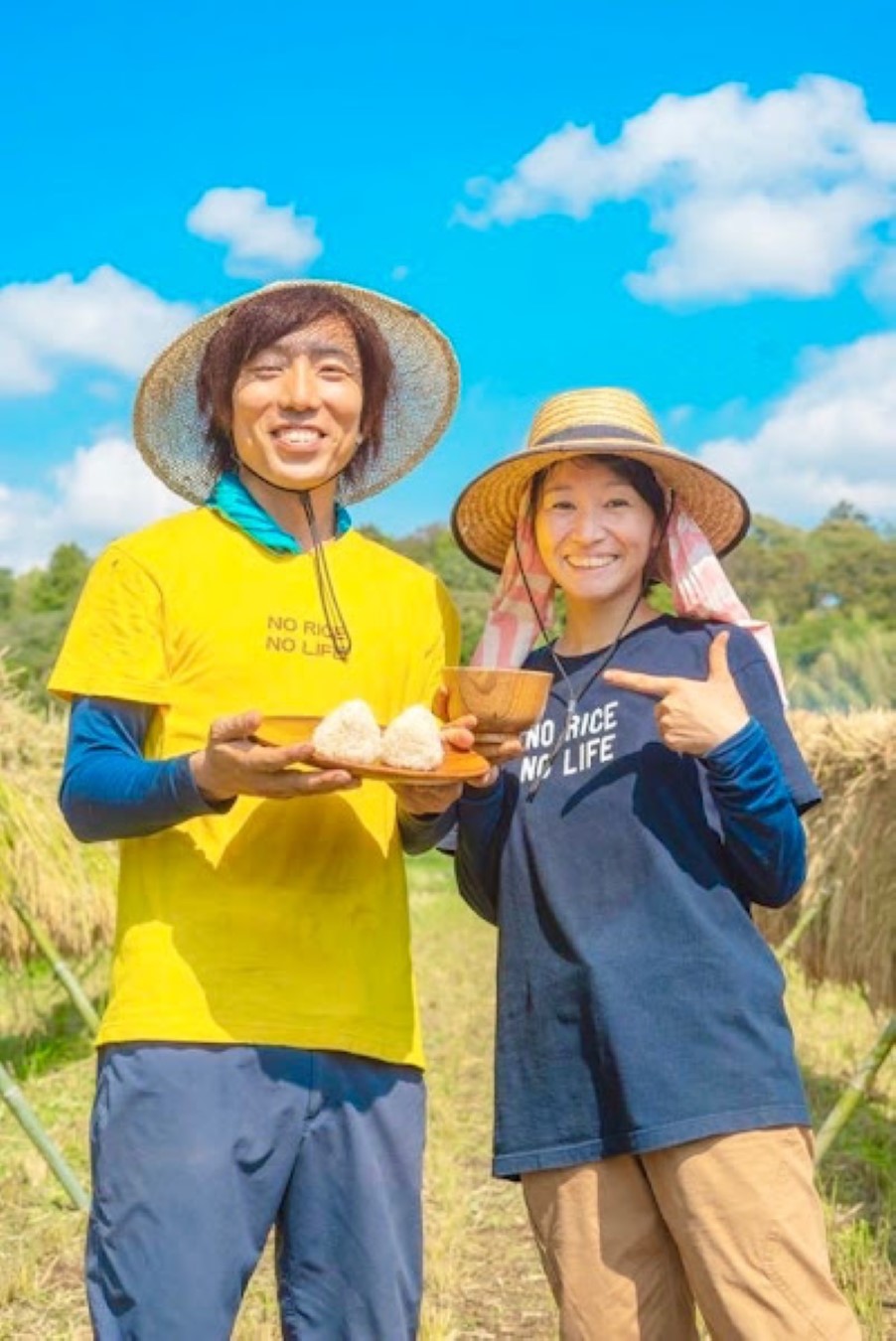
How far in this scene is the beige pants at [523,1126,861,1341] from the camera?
228cm

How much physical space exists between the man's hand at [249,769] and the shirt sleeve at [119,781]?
0.12ft

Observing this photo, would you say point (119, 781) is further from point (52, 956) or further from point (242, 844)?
point (52, 956)

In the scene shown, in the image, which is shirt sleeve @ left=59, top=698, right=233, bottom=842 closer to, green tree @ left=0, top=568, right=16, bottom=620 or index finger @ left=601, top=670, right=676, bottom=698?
index finger @ left=601, top=670, right=676, bottom=698

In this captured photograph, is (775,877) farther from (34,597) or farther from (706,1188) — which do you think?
(34,597)

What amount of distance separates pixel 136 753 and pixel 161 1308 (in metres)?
0.76

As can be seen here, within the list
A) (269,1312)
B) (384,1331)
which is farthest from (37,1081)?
(384,1331)

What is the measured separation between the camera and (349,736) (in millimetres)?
2074

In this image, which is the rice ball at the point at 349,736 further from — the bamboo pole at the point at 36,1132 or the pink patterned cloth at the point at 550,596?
the bamboo pole at the point at 36,1132

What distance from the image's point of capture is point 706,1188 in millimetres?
2307

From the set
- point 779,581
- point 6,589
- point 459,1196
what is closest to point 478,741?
point 459,1196

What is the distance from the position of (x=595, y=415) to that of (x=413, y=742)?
840 millimetres

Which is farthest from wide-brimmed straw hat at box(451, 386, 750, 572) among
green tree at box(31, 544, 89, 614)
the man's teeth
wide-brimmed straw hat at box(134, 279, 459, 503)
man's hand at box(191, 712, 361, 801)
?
green tree at box(31, 544, 89, 614)

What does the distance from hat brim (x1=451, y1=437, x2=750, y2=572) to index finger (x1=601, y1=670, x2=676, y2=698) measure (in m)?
0.42

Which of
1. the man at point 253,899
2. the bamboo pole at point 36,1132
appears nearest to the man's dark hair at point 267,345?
the man at point 253,899
